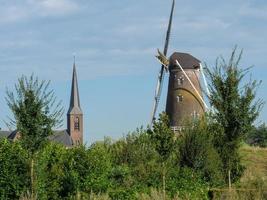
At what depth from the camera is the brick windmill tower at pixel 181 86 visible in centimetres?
5694

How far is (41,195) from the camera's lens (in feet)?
75.1

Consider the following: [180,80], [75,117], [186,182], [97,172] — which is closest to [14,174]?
[97,172]

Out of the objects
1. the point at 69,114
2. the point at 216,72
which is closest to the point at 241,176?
the point at 216,72

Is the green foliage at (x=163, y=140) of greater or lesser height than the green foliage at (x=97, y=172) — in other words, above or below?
above

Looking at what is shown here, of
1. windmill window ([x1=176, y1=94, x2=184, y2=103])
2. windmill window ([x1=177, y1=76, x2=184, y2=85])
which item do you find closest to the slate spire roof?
windmill window ([x1=177, y1=76, x2=184, y2=85])

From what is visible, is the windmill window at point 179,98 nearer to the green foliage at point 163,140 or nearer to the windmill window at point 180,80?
the windmill window at point 180,80

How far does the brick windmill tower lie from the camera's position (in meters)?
56.9

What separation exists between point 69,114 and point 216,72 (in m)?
101

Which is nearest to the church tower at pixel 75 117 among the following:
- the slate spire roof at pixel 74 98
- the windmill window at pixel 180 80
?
the slate spire roof at pixel 74 98

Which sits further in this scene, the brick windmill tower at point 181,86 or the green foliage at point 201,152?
the brick windmill tower at point 181,86

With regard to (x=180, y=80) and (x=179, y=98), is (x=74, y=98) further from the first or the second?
(x=179, y=98)

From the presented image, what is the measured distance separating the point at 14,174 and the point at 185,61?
3663 cm

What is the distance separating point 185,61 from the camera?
191ft

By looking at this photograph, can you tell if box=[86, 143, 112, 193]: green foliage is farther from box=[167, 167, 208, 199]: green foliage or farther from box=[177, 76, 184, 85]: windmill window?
box=[177, 76, 184, 85]: windmill window
